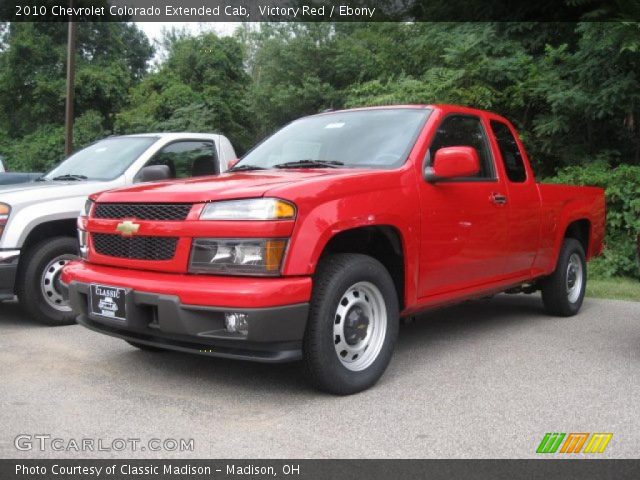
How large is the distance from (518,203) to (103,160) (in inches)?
162

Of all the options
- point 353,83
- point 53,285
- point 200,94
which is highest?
point 200,94

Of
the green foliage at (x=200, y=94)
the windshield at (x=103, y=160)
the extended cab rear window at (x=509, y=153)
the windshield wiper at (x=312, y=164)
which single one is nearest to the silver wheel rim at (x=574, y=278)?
the extended cab rear window at (x=509, y=153)

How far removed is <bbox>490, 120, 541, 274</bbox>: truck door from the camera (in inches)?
218

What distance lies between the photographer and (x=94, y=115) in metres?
32.1

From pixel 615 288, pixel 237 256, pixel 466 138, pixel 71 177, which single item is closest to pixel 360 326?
pixel 237 256

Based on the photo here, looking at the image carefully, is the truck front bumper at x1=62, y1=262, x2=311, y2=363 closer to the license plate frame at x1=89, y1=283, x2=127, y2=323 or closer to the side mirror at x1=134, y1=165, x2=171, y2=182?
the license plate frame at x1=89, y1=283, x2=127, y2=323

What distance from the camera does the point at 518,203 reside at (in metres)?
5.61

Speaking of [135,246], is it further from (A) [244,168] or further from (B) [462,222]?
(B) [462,222]

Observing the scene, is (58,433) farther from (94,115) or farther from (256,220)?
(94,115)

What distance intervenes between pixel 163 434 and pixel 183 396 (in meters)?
0.63

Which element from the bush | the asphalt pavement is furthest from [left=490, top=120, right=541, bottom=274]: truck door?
the bush

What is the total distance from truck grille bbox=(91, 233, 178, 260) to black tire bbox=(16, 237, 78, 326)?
1.85 meters
